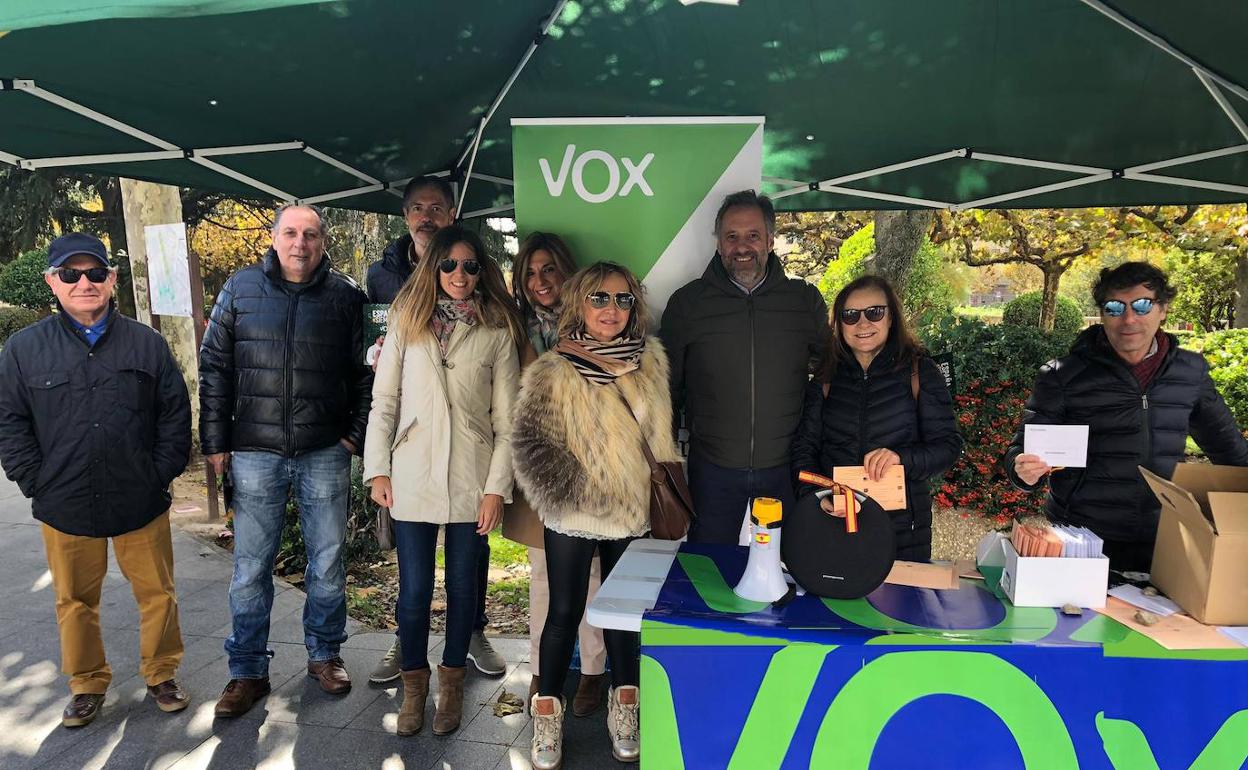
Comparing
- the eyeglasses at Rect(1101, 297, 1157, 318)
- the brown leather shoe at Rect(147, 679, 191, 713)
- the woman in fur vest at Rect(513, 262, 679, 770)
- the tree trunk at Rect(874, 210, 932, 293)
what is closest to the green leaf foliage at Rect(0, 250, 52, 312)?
the brown leather shoe at Rect(147, 679, 191, 713)

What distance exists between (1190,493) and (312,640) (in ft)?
10.5

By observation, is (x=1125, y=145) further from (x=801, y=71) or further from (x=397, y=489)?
(x=397, y=489)

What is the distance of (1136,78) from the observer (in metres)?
2.78

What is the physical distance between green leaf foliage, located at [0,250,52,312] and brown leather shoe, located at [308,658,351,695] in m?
15.3

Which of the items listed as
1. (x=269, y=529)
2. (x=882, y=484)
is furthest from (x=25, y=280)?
(x=882, y=484)

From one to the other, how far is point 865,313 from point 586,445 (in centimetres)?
102

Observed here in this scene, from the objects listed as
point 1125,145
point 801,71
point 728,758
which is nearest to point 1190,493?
point 728,758

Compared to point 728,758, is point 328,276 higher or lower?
higher

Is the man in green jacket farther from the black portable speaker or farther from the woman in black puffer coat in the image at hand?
the black portable speaker

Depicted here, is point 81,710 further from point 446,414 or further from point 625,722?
point 625,722

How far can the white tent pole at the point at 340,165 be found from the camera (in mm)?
3546

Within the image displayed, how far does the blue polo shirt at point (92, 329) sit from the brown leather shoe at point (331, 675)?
156 centimetres

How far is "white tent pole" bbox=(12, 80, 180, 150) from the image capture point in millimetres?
2232

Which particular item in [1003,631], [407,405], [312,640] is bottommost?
[312,640]
